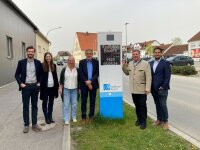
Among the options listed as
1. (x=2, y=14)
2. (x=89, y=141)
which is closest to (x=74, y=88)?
(x=89, y=141)

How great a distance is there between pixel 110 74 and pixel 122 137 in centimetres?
184

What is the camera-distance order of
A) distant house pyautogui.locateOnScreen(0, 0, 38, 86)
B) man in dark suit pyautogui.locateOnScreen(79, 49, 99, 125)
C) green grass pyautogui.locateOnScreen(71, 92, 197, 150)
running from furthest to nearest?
distant house pyautogui.locateOnScreen(0, 0, 38, 86), man in dark suit pyautogui.locateOnScreen(79, 49, 99, 125), green grass pyautogui.locateOnScreen(71, 92, 197, 150)

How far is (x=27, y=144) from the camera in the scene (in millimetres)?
6012

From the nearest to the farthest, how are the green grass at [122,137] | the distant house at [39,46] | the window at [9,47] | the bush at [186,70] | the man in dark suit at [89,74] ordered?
1. the green grass at [122,137]
2. the man in dark suit at [89,74]
3. the window at [9,47]
4. the bush at [186,70]
5. the distant house at [39,46]

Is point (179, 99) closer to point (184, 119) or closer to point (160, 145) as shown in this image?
point (184, 119)

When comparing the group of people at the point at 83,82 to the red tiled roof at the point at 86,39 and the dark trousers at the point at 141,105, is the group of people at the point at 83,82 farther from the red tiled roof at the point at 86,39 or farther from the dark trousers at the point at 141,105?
A: the red tiled roof at the point at 86,39

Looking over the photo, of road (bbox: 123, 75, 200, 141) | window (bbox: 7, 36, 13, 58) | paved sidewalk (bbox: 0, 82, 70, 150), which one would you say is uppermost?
window (bbox: 7, 36, 13, 58)

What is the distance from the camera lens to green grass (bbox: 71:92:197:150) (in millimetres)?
5691

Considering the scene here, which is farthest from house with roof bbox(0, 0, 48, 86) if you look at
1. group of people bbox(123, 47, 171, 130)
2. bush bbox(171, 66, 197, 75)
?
bush bbox(171, 66, 197, 75)

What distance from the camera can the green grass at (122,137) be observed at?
569 centimetres

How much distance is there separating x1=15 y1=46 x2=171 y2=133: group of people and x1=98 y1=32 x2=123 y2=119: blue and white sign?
214 mm

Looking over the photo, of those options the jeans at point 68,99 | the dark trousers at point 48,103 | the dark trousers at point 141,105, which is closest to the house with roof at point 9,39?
the dark trousers at point 48,103

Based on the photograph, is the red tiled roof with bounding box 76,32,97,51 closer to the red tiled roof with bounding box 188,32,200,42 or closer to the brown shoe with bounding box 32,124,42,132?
the red tiled roof with bounding box 188,32,200,42

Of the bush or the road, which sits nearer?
the road
